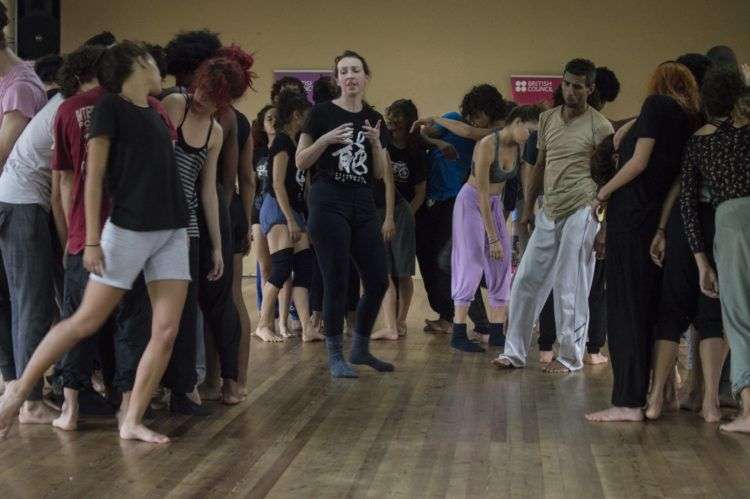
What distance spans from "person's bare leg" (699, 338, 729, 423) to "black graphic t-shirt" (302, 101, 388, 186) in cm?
162

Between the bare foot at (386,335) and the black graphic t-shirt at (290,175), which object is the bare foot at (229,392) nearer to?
the black graphic t-shirt at (290,175)

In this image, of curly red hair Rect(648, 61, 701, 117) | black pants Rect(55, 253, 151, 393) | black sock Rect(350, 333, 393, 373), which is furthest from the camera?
black sock Rect(350, 333, 393, 373)

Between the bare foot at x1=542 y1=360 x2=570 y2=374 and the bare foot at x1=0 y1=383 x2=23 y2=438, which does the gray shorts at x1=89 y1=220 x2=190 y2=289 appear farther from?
the bare foot at x1=542 y1=360 x2=570 y2=374

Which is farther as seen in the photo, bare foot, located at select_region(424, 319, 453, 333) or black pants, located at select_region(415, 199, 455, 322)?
bare foot, located at select_region(424, 319, 453, 333)

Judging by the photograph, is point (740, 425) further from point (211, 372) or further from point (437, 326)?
point (437, 326)

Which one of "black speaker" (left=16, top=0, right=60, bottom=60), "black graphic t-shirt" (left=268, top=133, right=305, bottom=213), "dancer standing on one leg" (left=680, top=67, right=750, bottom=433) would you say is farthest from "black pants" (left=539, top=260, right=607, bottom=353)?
"black speaker" (left=16, top=0, right=60, bottom=60)

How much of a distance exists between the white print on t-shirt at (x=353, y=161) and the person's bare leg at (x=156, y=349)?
146cm

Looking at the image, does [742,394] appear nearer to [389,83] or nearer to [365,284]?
[365,284]

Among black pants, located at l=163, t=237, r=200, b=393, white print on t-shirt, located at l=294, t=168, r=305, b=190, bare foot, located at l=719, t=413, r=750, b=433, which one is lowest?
bare foot, located at l=719, t=413, r=750, b=433

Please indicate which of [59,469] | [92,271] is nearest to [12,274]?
[92,271]

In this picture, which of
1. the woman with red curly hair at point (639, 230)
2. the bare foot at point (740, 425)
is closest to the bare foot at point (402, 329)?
the woman with red curly hair at point (639, 230)

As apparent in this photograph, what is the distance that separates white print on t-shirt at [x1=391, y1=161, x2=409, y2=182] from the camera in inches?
277

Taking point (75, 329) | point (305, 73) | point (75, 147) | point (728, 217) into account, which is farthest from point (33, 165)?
point (305, 73)

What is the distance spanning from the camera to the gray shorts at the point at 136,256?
12.5 feet
